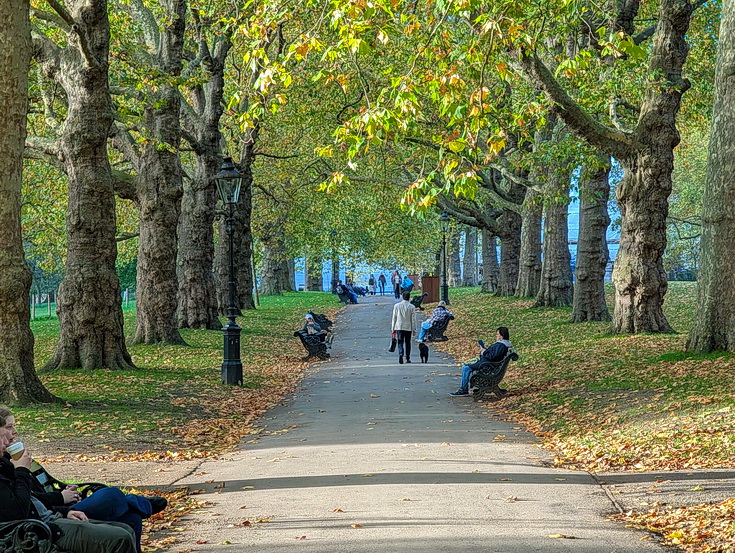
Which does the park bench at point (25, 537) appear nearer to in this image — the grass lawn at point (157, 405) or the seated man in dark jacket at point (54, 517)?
the seated man in dark jacket at point (54, 517)

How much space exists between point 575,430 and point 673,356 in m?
4.71

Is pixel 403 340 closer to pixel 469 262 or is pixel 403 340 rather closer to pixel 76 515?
pixel 76 515

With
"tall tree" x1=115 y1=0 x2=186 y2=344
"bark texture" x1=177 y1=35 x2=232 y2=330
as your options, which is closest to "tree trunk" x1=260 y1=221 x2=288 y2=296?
"bark texture" x1=177 y1=35 x2=232 y2=330

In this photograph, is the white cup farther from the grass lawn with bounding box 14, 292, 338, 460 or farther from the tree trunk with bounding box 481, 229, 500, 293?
the tree trunk with bounding box 481, 229, 500, 293

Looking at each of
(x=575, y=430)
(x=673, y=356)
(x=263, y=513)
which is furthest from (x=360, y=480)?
(x=673, y=356)

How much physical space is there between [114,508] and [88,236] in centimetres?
1324

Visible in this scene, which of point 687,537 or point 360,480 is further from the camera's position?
point 360,480

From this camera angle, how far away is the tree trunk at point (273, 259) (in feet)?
186

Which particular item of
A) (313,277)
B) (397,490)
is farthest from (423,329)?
(313,277)

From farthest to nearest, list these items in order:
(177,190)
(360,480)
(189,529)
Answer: (177,190), (360,480), (189,529)

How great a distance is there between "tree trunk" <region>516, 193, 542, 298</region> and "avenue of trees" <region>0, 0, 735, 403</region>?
0.09 m

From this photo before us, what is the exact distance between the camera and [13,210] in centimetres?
1325

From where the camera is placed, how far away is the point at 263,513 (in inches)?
314

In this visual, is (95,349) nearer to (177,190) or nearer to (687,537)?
(177,190)
